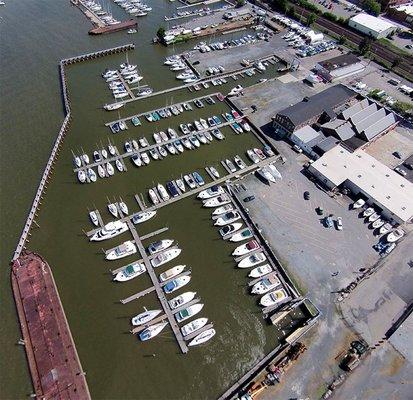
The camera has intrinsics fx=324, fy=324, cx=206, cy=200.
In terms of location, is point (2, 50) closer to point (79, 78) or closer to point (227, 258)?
point (79, 78)

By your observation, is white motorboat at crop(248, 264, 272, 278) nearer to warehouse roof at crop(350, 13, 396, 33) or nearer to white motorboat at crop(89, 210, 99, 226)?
white motorboat at crop(89, 210, 99, 226)

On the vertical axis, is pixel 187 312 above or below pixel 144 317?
below

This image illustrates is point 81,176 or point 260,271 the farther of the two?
point 81,176

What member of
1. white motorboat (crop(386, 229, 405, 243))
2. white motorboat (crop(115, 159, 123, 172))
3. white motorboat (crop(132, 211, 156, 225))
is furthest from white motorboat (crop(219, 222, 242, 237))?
white motorboat (crop(386, 229, 405, 243))

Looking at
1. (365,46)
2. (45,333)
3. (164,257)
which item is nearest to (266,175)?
(164,257)

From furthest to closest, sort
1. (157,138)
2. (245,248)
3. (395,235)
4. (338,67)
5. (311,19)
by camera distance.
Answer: (311,19) → (338,67) → (157,138) → (395,235) → (245,248)

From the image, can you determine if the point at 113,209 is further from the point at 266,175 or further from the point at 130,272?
the point at 266,175
